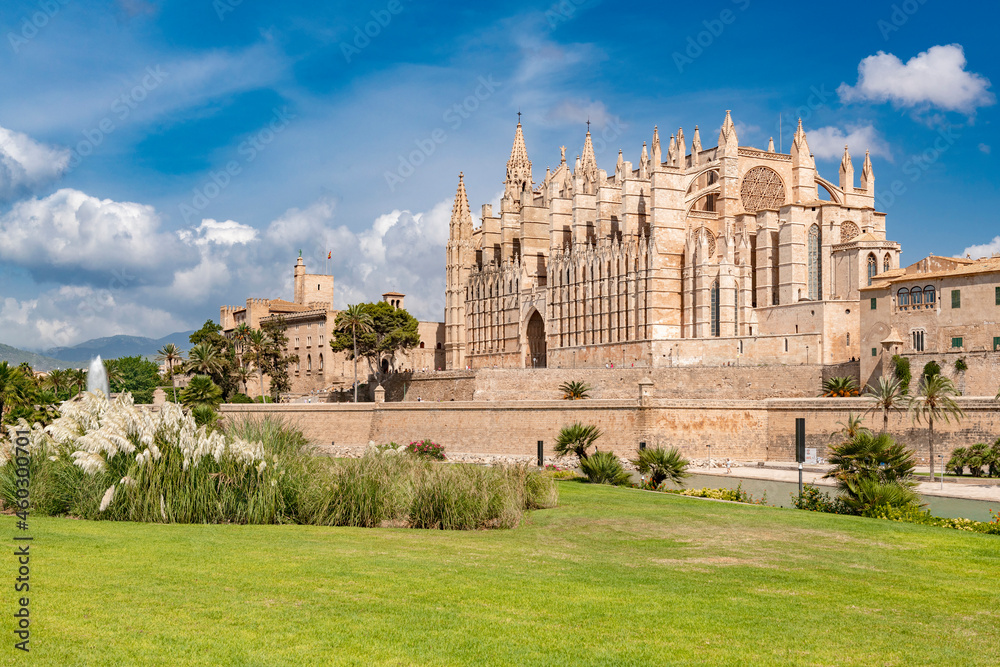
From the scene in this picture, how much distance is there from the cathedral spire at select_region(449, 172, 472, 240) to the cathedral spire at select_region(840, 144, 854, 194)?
30.6 metres

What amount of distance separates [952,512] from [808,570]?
45.3ft

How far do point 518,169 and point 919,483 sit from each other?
62.2m

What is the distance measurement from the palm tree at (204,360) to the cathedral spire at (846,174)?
4147cm

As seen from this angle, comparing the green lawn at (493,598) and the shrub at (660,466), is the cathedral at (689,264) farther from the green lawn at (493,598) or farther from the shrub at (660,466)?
the green lawn at (493,598)

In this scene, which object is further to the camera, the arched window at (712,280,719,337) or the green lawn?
the arched window at (712,280,719,337)

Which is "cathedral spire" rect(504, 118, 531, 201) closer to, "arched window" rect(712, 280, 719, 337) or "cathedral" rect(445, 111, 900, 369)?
"cathedral" rect(445, 111, 900, 369)

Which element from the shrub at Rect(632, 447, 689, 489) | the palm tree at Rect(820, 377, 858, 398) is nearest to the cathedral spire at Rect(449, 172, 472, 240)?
the palm tree at Rect(820, 377, 858, 398)

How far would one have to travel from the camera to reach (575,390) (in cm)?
4984

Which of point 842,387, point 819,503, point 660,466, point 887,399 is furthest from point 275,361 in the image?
point 819,503

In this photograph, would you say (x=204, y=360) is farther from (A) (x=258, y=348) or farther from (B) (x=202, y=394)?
(B) (x=202, y=394)

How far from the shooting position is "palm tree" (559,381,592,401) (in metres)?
49.8

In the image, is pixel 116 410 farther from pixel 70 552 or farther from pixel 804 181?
pixel 804 181

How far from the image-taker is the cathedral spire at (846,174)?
193 feet

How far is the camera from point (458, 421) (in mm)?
50031
